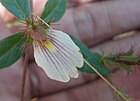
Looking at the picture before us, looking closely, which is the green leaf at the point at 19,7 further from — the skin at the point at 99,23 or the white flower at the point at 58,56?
the skin at the point at 99,23

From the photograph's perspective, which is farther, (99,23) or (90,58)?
(99,23)

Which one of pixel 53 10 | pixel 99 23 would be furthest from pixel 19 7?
pixel 99 23

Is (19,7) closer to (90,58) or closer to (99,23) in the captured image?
(90,58)

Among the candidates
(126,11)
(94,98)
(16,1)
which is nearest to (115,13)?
(126,11)

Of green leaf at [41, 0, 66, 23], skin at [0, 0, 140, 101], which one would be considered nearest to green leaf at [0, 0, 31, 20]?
green leaf at [41, 0, 66, 23]

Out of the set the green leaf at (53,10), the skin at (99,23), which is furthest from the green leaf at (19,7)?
the skin at (99,23)
